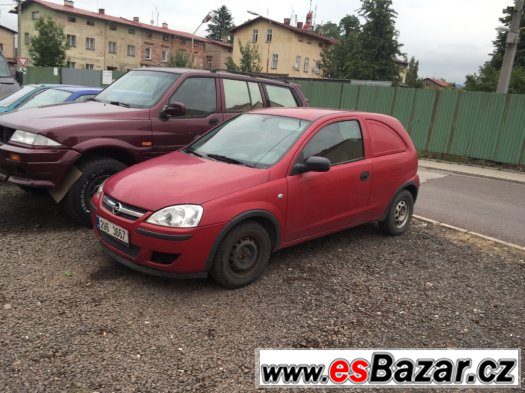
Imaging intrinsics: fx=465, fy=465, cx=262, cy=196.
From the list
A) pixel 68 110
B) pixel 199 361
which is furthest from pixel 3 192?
pixel 199 361

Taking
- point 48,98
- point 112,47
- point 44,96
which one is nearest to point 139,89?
point 48,98

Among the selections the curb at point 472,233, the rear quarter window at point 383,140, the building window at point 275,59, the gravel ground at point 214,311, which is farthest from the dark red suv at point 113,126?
the building window at point 275,59

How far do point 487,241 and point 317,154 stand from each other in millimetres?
3011

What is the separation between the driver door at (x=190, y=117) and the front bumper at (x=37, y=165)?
3.76 ft

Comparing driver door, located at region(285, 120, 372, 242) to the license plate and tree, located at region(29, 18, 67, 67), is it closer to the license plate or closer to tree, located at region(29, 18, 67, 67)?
the license plate

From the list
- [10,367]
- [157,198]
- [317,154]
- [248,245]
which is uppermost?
[317,154]

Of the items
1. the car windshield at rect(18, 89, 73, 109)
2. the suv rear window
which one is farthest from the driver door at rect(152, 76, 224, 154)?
the car windshield at rect(18, 89, 73, 109)

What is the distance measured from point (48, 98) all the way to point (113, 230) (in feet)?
21.0

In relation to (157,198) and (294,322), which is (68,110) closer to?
(157,198)

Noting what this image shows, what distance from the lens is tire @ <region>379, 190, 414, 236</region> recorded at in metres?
5.80

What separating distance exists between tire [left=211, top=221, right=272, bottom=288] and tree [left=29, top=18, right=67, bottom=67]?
39774 millimetres

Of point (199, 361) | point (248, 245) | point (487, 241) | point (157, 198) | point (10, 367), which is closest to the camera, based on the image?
point (10, 367)

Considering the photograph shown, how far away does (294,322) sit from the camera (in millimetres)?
3699

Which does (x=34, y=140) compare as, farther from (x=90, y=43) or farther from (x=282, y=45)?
(x=90, y=43)
